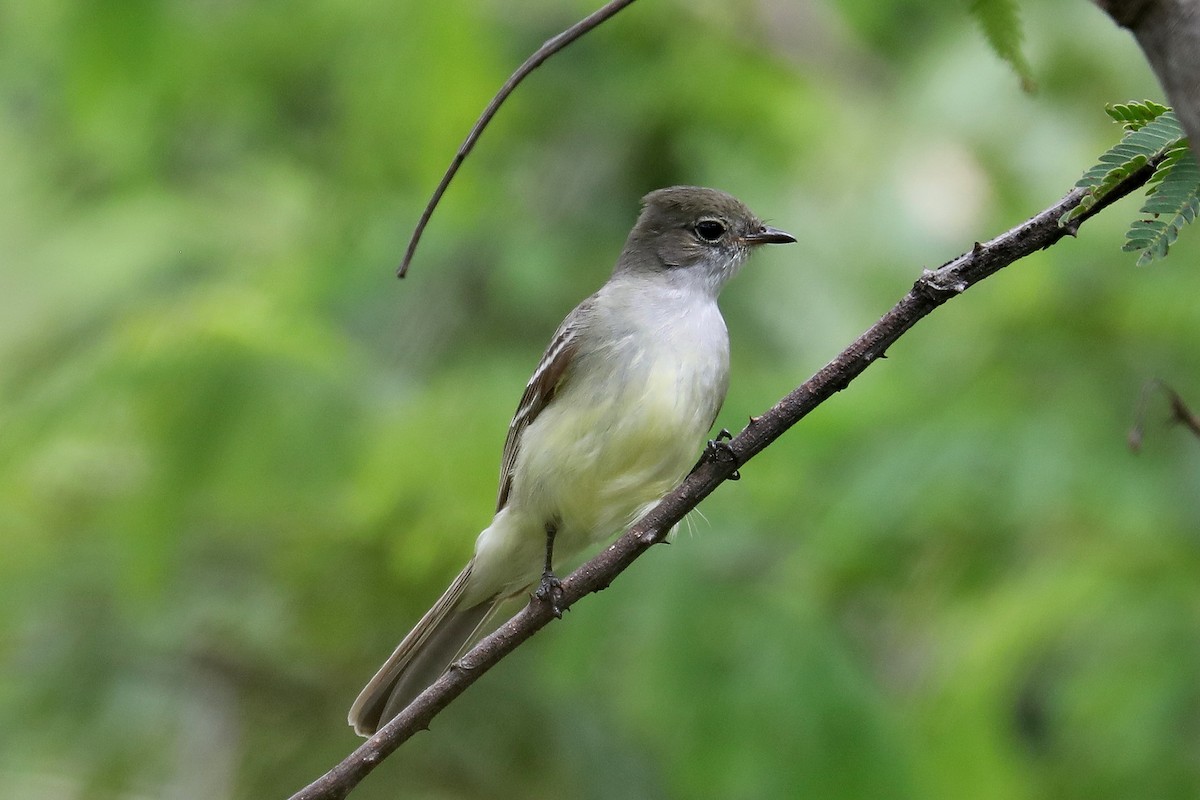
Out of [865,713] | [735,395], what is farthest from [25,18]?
[865,713]

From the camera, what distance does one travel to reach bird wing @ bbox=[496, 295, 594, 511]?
167 inches

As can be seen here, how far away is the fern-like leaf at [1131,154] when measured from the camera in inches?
68.6

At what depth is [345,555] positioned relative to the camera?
587 centimetres

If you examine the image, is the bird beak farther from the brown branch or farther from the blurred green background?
the brown branch

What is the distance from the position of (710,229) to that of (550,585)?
1858 millimetres

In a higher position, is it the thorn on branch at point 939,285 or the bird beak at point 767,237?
the bird beak at point 767,237

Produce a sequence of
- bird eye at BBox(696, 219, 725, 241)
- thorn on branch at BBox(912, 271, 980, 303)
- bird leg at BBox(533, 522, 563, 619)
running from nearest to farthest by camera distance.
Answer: thorn on branch at BBox(912, 271, 980, 303) < bird leg at BBox(533, 522, 563, 619) < bird eye at BBox(696, 219, 725, 241)

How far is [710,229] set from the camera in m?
4.64

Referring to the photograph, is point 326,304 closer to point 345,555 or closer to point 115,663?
point 345,555

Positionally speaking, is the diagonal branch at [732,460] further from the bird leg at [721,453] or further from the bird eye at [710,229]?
the bird eye at [710,229]

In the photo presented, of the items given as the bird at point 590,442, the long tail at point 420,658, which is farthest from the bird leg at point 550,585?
the long tail at point 420,658

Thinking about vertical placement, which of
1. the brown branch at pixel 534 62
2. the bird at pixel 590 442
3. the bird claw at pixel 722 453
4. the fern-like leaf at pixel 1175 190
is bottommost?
the fern-like leaf at pixel 1175 190

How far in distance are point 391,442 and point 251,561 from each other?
207 centimetres

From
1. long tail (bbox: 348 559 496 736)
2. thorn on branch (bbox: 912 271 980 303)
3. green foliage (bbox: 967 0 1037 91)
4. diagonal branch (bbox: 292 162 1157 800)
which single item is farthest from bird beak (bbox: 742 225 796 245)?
green foliage (bbox: 967 0 1037 91)
